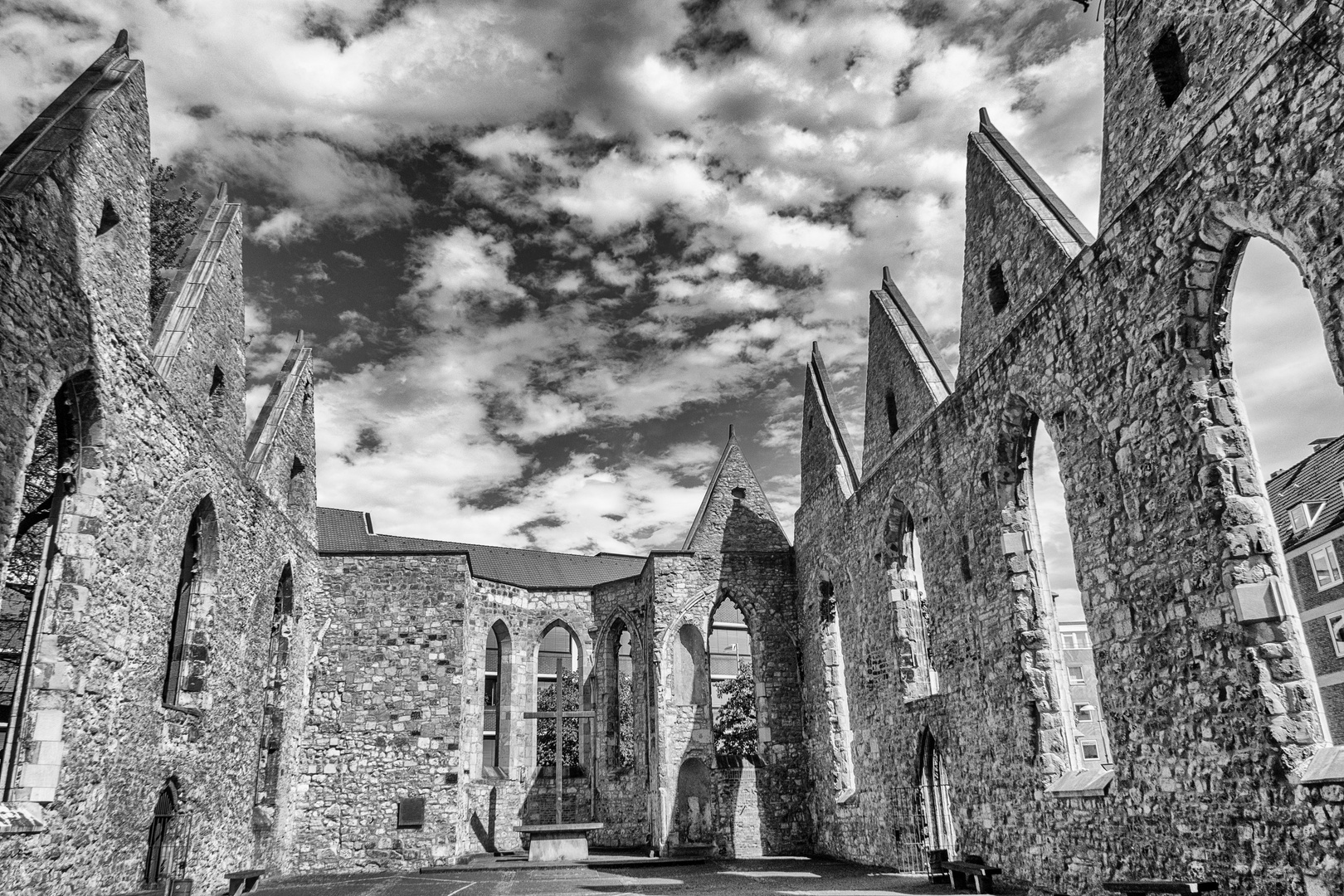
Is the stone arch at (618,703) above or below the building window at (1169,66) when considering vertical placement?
below

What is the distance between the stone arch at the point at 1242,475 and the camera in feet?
19.0

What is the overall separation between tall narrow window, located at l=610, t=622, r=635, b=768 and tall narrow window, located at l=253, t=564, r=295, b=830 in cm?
761

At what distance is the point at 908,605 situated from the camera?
13.1 m

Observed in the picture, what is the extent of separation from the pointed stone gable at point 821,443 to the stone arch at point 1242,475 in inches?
344

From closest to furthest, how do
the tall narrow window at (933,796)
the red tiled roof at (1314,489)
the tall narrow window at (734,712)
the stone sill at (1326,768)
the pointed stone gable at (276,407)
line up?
the stone sill at (1326,768) → the tall narrow window at (933,796) → the pointed stone gable at (276,407) → the red tiled roof at (1314,489) → the tall narrow window at (734,712)

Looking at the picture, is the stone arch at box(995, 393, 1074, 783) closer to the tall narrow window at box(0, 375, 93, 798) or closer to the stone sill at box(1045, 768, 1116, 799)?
the stone sill at box(1045, 768, 1116, 799)

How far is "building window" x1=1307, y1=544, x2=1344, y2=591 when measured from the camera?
21.0m

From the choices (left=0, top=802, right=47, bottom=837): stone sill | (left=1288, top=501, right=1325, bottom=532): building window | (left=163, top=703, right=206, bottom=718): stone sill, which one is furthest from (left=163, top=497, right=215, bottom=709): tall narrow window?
(left=1288, top=501, right=1325, bottom=532): building window

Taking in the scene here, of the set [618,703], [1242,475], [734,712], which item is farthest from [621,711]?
[1242,475]

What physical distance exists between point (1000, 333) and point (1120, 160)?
260 centimetres

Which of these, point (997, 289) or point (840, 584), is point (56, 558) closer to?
point (997, 289)

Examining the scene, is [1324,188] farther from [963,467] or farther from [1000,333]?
[963,467]

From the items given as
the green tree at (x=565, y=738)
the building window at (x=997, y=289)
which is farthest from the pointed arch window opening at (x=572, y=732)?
the building window at (x=997, y=289)

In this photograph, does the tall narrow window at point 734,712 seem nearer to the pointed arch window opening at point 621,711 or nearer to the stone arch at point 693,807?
the pointed arch window opening at point 621,711
